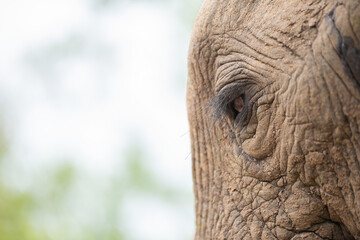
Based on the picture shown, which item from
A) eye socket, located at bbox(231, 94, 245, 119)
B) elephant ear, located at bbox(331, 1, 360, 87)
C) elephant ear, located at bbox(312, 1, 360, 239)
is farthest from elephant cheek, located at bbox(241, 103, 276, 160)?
elephant ear, located at bbox(331, 1, 360, 87)

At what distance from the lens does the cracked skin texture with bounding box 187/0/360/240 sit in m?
2.62

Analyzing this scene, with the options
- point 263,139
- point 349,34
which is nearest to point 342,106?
point 349,34

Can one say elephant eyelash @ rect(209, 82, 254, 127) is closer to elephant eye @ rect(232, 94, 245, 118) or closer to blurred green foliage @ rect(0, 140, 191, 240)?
elephant eye @ rect(232, 94, 245, 118)

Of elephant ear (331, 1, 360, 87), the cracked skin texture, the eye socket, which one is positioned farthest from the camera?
the eye socket

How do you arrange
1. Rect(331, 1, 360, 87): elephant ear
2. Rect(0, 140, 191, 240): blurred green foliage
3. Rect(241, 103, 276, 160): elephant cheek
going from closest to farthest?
Rect(331, 1, 360, 87): elephant ear
Rect(241, 103, 276, 160): elephant cheek
Rect(0, 140, 191, 240): blurred green foliage

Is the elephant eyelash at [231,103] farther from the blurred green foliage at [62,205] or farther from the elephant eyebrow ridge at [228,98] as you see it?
the blurred green foliage at [62,205]

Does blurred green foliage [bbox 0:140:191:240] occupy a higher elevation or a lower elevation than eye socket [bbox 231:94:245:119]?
higher

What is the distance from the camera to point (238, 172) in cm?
312

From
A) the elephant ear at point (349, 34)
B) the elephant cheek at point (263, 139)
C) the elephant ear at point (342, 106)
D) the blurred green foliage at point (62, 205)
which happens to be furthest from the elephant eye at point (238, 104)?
the blurred green foliage at point (62, 205)

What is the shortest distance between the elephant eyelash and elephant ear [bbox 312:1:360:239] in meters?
0.40

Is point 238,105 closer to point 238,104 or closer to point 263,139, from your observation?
point 238,104

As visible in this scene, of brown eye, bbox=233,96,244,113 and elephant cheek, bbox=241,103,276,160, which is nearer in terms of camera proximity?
elephant cheek, bbox=241,103,276,160

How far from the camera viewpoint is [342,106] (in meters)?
2.62

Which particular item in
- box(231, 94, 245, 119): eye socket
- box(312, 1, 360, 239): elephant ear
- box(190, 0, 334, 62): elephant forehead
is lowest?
box(312, 1, 360, 239): elephant ear
